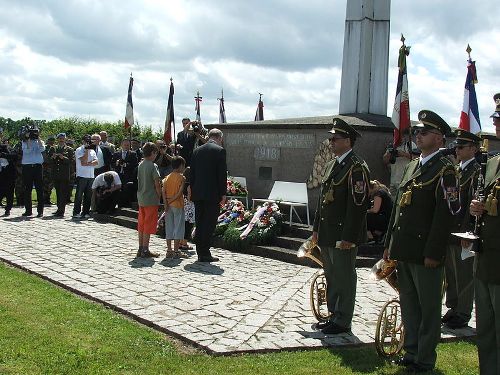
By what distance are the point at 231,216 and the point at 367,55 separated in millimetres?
4976

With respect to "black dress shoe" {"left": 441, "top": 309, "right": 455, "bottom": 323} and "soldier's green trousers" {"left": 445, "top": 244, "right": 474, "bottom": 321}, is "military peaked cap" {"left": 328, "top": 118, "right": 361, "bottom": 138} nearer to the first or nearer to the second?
"soldier's green trousers" {"left": 445, "top": 244, "right": 474, "bottom": 321}

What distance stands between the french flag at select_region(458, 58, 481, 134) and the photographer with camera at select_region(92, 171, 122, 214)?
798 centimetres

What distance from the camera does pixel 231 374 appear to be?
5.41 meters

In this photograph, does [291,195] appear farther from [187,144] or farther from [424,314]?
[424,314]

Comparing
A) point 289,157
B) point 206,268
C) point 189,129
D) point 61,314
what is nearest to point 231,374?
point 61,314

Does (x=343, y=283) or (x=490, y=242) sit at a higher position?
(x=490, y=242)

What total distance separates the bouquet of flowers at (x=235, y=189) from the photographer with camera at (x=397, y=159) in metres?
3.06

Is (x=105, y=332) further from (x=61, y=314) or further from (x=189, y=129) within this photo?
(x=189, y=129)

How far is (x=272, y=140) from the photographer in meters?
14.5

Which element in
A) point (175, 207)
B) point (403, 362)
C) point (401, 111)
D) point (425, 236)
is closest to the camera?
point (425, 236)

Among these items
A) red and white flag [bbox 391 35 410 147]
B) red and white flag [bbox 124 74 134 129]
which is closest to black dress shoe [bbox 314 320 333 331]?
red and white flag [bbox 391 35 410 147]

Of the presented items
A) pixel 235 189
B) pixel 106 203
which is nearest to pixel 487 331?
pixel 235 189

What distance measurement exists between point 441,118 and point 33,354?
150 inches

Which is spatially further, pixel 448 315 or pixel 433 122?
pixel 448 315
